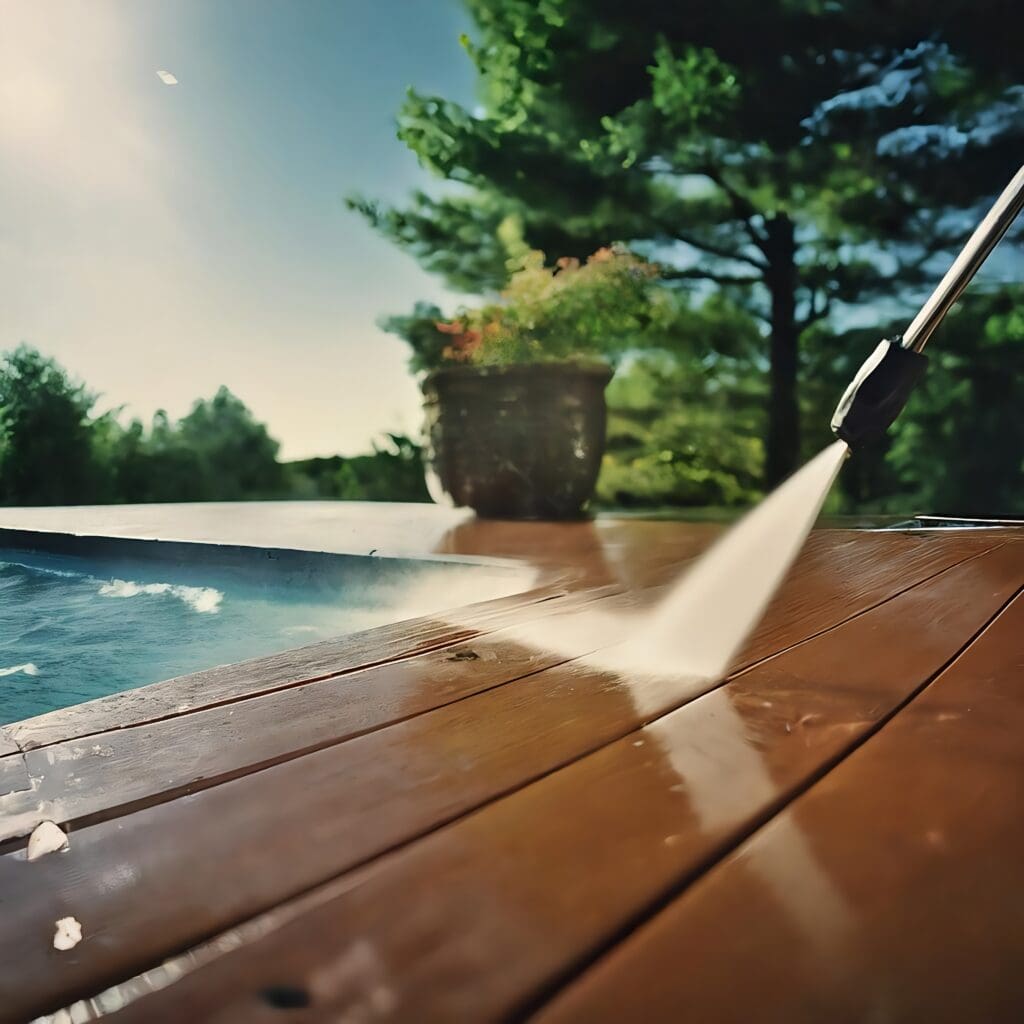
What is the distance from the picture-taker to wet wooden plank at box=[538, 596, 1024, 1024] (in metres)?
0.30

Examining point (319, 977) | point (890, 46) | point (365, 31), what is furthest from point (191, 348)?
point (319, 977)

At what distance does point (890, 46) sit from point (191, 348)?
152 inches

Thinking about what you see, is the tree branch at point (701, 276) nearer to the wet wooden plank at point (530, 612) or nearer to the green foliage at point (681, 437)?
the green foliage at point (681, 437)

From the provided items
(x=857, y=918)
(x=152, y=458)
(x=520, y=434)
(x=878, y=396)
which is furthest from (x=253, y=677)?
(x=152, y=458)

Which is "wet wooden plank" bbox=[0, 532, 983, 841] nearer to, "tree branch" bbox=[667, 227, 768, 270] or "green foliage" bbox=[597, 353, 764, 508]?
"green foliage" bbox=[597, 353, 764, 508]

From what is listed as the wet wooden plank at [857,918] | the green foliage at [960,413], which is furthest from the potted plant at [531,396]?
the wet wooden plank at [857,918]

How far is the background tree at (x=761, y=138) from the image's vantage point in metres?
3.55

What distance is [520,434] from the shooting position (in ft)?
9.90

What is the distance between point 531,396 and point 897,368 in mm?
2194

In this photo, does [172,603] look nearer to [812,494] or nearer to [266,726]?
[266,726]

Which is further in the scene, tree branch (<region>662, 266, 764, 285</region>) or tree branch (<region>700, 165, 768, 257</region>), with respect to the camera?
tree branch (<region>662, 266, 764, 285</region>)

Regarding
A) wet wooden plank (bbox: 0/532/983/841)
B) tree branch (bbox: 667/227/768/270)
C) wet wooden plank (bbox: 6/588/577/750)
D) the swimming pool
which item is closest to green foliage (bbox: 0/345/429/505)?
the swimming pool

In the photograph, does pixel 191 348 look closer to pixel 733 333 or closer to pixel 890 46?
pixel 733 333

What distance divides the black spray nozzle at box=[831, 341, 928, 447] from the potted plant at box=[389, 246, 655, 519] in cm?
217
